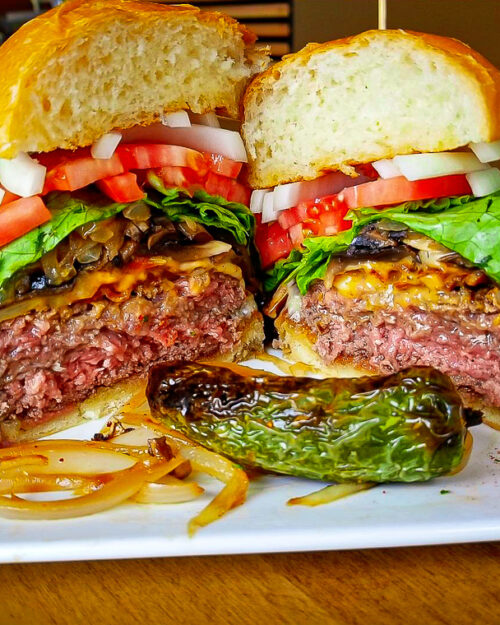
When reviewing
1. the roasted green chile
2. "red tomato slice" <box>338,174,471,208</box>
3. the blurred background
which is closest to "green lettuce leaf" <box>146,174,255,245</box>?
"red tomato slice" <box>338,174,471,208</box>

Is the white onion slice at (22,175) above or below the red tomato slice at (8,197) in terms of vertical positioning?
above

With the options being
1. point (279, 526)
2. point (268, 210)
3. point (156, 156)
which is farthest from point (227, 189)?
point (279, 526)

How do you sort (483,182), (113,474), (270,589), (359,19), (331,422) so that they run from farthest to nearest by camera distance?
(359,19) < (483,182) < (113,474) < (331,422) < (270,589)

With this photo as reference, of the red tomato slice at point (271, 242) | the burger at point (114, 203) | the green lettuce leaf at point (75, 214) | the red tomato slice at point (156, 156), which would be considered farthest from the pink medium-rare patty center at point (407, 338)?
the red tomato slice at point (156, 156)

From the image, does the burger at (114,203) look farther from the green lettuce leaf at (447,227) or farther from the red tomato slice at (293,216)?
the green lettuce leaf at (447,227)

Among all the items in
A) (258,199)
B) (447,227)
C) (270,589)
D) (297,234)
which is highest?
(447,227)

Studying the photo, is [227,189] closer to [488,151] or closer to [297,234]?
[297,234]

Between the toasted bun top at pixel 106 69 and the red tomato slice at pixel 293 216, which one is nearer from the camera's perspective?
the toasted bun top at pixel 106 69
